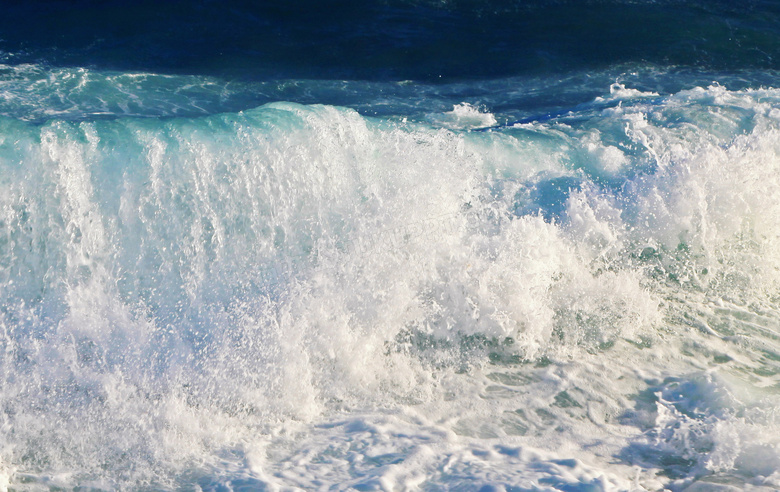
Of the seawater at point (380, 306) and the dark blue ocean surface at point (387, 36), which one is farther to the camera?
the dark blue ocean surface at point (387, 36)

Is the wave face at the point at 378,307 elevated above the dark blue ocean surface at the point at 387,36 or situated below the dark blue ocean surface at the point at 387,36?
below

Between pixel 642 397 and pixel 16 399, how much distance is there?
4972 millimetres

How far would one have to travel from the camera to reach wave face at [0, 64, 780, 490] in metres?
4.56

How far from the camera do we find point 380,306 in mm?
5672

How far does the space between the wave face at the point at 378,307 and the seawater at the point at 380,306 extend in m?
0.02

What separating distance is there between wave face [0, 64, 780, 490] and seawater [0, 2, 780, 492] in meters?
0.02

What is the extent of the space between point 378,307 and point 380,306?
0.02m

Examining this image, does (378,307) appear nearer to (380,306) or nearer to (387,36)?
(380,306)

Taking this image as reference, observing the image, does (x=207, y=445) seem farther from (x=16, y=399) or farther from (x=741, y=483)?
(x=741, y=483)

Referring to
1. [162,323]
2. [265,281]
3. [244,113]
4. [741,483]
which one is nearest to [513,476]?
[741,483]

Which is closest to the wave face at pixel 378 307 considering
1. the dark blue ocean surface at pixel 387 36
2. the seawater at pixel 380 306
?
the seawater at pixel 380 306

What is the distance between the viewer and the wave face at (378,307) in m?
4.56

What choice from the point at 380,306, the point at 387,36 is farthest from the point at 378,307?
the point at 387,36

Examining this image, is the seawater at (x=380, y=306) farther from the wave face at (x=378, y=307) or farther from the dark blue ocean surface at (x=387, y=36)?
the dark blue ocean surface at (x=387, y=36)
